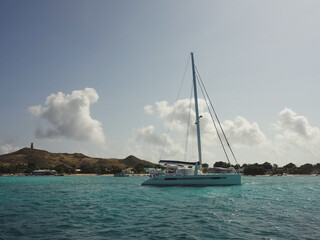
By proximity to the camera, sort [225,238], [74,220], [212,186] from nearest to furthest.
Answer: [225,238] < [74,220] < [212,186]

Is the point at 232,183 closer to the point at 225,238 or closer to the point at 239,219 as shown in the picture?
the point at 239,219

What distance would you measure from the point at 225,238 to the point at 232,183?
4457 centimetres

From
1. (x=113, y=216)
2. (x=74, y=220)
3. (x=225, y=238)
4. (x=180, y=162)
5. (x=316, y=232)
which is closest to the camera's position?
(x=225, y=238)

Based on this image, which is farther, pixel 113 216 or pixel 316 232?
pixel 113 216

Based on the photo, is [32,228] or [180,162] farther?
[180,162]

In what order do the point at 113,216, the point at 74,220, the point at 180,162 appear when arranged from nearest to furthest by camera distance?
1. the point at 74,220
2. the point at 113,216
3. the point at 180,162

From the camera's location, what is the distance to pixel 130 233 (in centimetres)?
1634

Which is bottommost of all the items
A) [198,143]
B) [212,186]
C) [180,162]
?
[212,186]

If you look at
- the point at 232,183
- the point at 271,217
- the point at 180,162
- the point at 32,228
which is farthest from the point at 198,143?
the point at 32,228

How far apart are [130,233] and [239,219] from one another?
988 centimetres

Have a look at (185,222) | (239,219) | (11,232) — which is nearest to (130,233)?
(185,222)

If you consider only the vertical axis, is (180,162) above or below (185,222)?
above

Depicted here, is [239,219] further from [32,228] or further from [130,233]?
[32,228]

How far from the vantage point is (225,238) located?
1499cm
